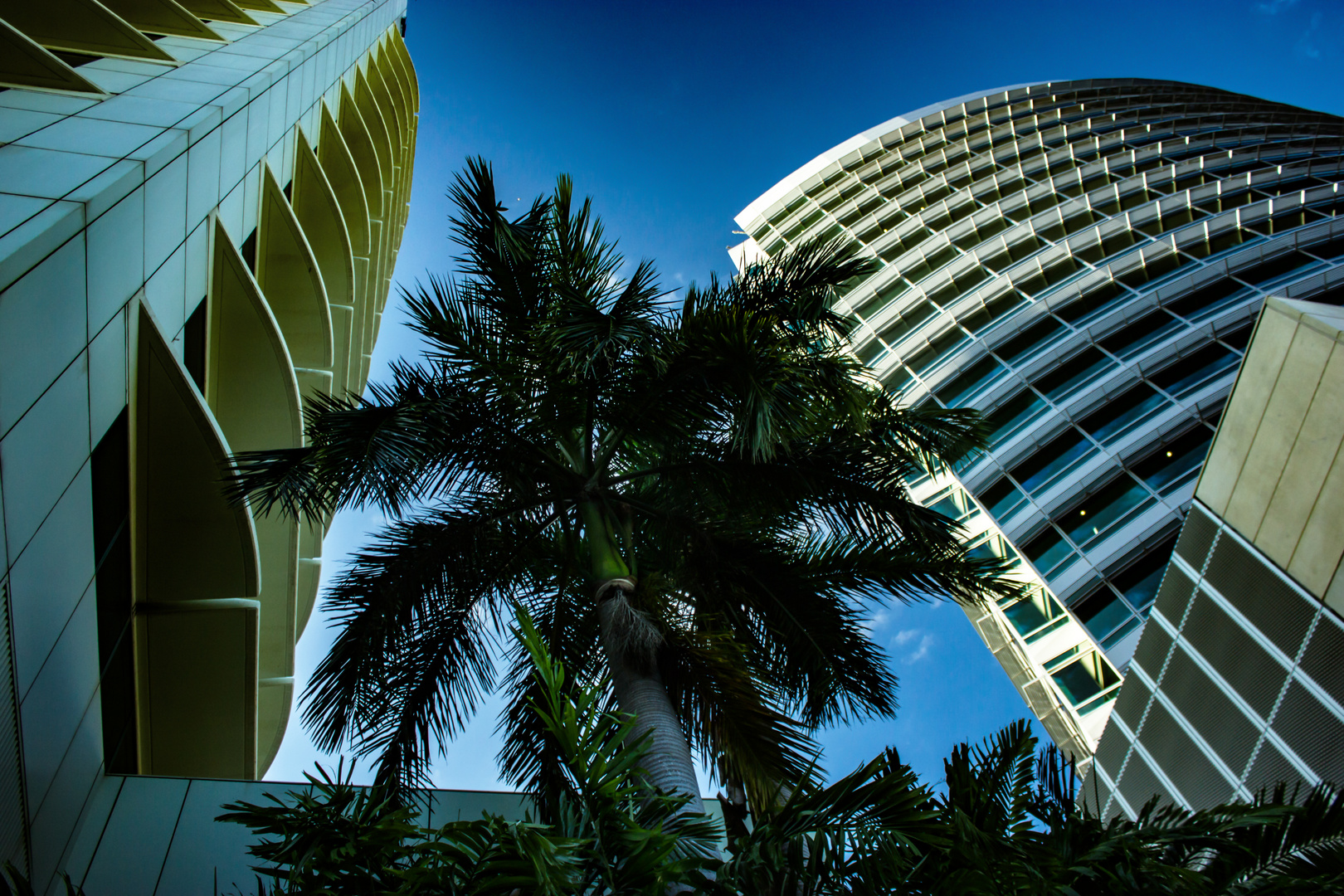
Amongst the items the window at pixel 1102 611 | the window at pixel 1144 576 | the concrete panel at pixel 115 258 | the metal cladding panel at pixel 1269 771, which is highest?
the concrete panel at pixel 115 258

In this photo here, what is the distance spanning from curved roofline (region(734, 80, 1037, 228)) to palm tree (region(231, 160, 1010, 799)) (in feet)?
111

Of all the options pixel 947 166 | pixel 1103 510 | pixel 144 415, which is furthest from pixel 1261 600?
pixel 947 166

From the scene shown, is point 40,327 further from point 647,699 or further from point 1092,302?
point 1092,302

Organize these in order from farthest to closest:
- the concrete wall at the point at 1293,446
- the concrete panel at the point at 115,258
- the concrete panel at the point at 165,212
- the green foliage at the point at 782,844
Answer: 1. the concrete wall at the point at 1293,446
2. the concrete panel at the point at 165,212
3. the concrete panel at the point at 115,258
4. the green foliage at the point at 782,844

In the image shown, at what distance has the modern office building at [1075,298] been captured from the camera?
17.6 meters

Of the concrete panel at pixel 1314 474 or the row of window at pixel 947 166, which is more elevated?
the row of window at pixel 947 166

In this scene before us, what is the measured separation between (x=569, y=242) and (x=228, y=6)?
11276 mm

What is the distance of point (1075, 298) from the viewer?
2431cm

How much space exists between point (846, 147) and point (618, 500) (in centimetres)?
3595

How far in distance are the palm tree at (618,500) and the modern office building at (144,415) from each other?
4.92ft

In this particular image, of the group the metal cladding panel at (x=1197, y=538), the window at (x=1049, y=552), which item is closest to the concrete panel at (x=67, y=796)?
the metal cladding panel at (x=1197, y=538)

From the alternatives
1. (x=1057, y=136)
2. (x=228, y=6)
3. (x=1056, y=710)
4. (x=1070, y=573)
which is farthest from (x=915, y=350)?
(x=228, y=6)

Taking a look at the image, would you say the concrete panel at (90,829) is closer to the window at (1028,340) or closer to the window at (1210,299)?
the window at (1028,340)

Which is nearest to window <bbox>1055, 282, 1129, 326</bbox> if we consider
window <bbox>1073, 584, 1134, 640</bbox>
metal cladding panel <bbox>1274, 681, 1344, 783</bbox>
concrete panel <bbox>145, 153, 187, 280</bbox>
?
window <bbox>1073, 584, 1134, 640</bbox>
